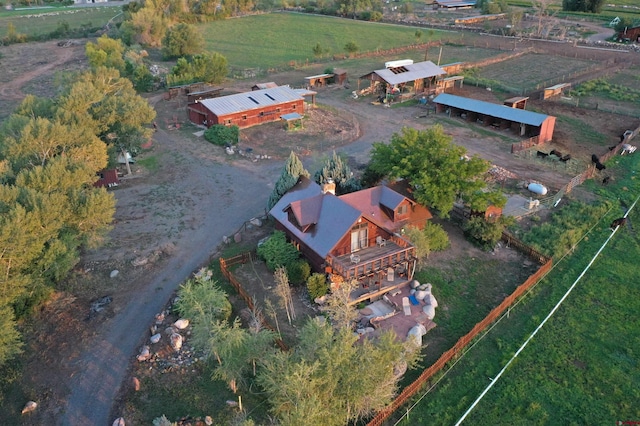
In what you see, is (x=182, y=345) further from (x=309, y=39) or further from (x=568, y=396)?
(x=309, y=39)

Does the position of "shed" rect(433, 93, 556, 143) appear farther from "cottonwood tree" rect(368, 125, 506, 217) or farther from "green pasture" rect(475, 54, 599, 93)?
"cottonwood tree" rect(368, 125, 506, 217)

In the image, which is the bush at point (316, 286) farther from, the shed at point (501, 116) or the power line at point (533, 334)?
the shed at point (501, 116)

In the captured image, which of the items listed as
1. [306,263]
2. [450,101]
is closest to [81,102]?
[306,263]

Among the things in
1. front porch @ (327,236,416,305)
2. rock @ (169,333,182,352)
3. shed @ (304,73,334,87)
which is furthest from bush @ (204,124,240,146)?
rock @ (169,333,182,352)

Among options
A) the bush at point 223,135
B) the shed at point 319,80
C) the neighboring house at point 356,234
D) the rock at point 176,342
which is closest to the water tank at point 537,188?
the neighboring house at point 356,234

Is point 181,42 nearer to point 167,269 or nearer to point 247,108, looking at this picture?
point 247,108
